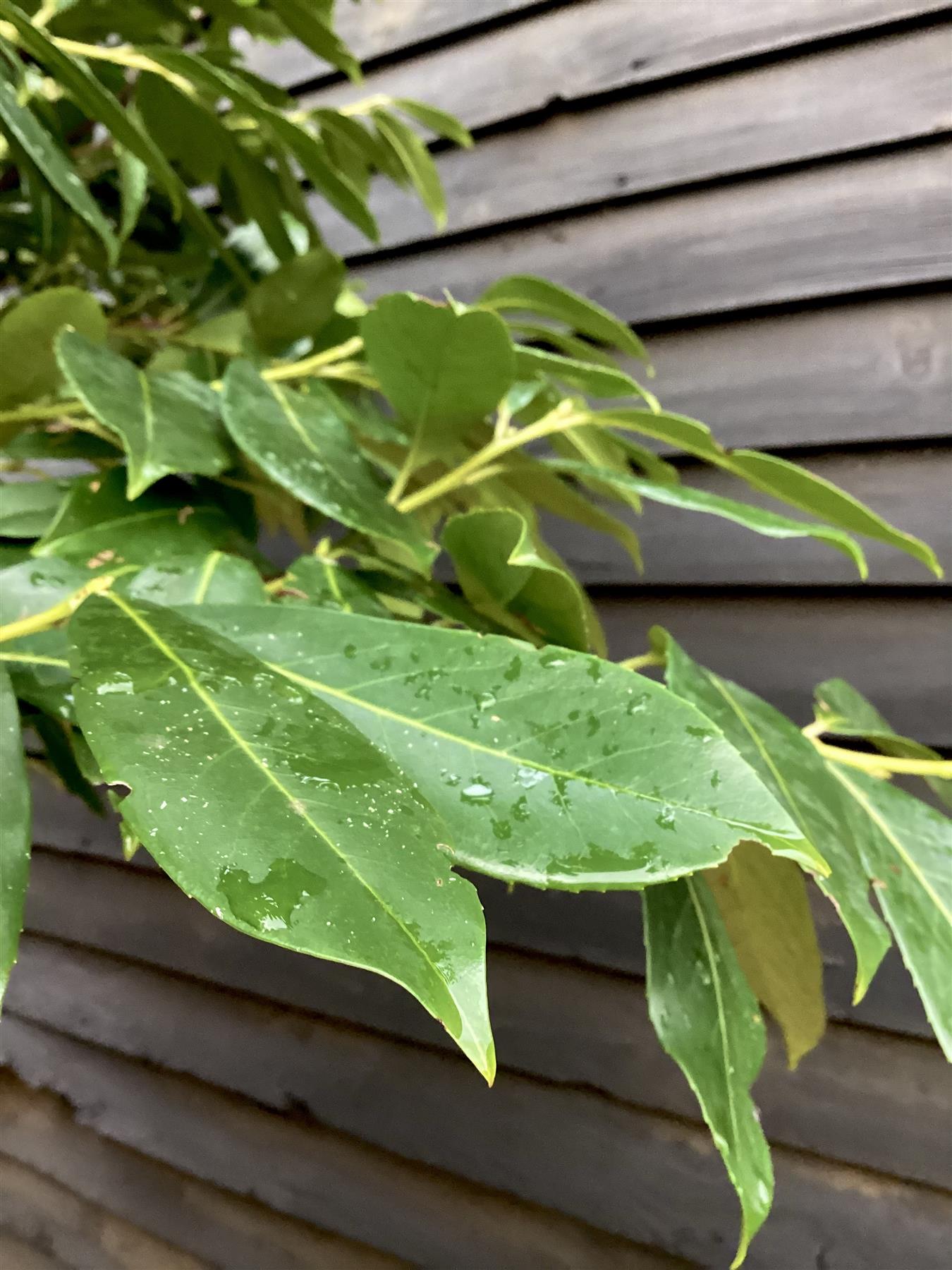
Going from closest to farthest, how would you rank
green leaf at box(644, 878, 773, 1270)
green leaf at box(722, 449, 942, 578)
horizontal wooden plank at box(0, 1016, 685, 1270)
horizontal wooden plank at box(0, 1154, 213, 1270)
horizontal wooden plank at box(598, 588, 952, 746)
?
green leaf at box(644, 878, 773, 1270) → green leaf at box(722, 449, 942, 578) → horizontal wooden plank at box(598, 588, 952, 746) → horizontal wooden plank at box(0, 1016, 685, 1270) → horizontal wooden plank at box(0, 1154, 213, 1270)

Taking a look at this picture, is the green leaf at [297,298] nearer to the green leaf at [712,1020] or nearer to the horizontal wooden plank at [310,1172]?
the green leaf at [712,1020]

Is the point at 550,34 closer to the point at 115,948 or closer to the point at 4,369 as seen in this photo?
the point at 4,369

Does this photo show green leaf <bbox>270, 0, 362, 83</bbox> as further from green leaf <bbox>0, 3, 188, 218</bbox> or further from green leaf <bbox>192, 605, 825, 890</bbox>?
green leaf <bbox>192, 605, 825, 890</bbox>

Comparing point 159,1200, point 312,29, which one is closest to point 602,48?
point 312,29

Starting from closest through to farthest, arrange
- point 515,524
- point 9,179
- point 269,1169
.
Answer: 1. point 515,524
2. point 9,179
3. point 269,1169

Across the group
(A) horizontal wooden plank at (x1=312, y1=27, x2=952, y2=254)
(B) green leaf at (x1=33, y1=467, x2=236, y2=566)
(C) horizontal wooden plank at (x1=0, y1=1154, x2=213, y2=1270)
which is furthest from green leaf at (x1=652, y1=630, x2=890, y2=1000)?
(C) horizontal wooden plank at (x1=0, y1=1154, x2=213, y2=1270)

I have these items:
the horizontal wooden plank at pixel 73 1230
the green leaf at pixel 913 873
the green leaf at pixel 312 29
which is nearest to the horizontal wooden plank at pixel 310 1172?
Result: the horizontal wooden plank at pixel 73 1230

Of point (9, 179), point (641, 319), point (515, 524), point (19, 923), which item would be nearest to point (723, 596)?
point (641, 319)
